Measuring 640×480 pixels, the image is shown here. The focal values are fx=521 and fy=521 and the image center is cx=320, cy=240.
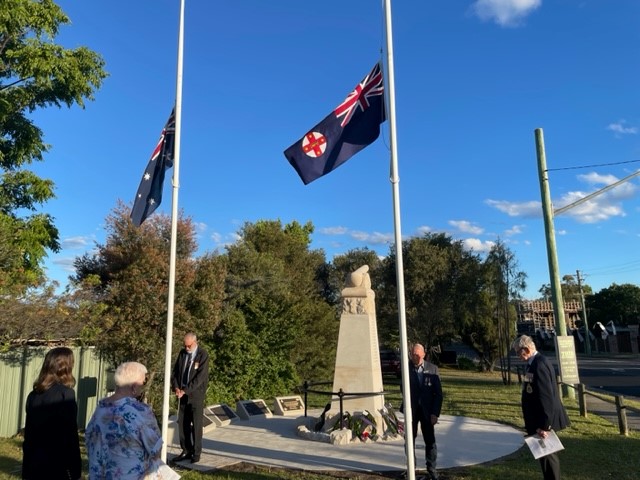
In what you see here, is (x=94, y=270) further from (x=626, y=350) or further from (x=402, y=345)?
(x=626, y=350)

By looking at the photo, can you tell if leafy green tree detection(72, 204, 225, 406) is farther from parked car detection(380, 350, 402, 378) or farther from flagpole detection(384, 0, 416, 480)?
parked car detection(380, 350, 402, 378)

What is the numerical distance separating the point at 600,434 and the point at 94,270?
1378 cm

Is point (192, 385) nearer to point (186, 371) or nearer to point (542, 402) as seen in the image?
point (186, 371)

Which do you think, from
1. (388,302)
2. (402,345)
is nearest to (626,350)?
(388,302)

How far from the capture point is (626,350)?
58406mm

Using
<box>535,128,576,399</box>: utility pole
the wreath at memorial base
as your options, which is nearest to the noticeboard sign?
<box>535,128,576,399</box>: utility pole

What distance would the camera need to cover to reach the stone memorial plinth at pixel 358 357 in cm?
987

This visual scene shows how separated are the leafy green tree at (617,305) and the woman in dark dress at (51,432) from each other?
246ft

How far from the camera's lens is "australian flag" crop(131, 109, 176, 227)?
25.6 feet

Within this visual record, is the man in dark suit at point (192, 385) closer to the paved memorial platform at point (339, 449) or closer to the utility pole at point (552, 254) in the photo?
the paved memorial platform at point (339, 449)

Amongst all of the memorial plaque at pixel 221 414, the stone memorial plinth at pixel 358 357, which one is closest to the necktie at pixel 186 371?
the stone memorial plinth at pixel 358 357

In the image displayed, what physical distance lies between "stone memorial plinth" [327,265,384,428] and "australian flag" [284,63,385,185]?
439 centimetres

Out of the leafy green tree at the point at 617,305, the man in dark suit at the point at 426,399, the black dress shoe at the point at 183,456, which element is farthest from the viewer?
the leafy green tree at the point at 617,305

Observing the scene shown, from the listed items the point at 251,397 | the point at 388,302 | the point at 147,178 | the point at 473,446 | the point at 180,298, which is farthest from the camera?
the point at 388,302
